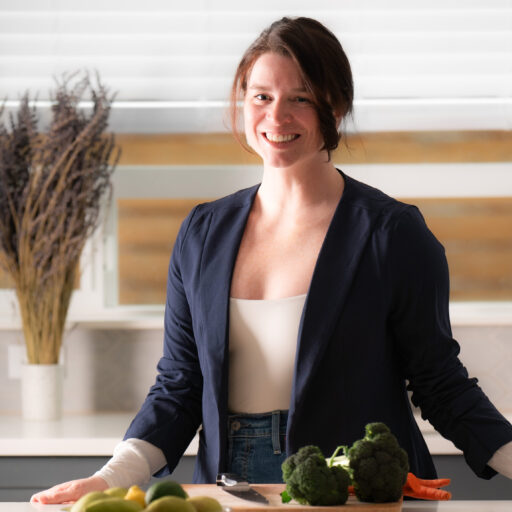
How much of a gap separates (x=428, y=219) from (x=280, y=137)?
1778 mm

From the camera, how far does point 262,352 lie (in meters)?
1.52

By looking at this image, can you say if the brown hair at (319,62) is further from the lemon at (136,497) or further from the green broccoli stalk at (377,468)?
the lemon at (136,497)

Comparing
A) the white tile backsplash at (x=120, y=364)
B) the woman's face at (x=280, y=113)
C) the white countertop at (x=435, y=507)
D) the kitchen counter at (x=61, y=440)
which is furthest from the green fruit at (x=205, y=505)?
the white tile backsplash at (x=120, y=364)

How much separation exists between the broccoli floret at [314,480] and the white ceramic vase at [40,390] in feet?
5.84

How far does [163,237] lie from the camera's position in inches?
124

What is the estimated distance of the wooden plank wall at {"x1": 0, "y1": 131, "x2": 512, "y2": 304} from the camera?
10.3ft

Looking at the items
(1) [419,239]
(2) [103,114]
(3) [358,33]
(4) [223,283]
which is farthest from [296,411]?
(3) [358,33]

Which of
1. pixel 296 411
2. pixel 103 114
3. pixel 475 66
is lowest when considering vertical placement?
pixel 296 411

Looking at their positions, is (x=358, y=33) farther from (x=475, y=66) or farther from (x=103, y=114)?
(x=103, y=114)

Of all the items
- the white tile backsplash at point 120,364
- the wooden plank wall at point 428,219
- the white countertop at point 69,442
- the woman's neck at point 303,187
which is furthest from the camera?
the wooden plank wall at point 428,219

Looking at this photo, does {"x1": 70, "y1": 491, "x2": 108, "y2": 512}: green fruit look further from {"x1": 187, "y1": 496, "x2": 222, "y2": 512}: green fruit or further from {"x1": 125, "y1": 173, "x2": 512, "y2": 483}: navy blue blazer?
{"x1": 125, "y1": 173, "x2": 512, "y2": 483}: navy blue blazer

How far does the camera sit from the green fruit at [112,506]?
0.92 m

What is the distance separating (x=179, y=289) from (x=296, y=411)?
359mm

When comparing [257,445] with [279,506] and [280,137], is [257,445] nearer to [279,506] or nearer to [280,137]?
[279,506]
